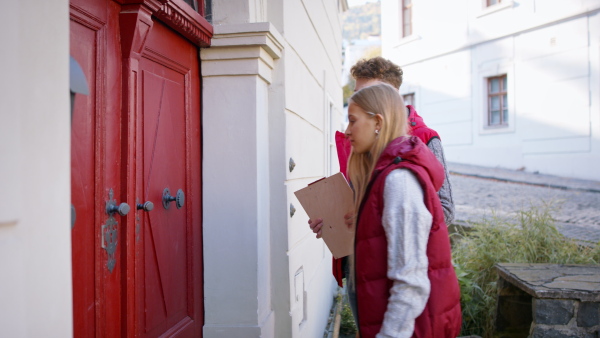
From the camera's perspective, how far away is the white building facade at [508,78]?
1249 centimetres

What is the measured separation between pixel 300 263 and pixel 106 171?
1.98 meters

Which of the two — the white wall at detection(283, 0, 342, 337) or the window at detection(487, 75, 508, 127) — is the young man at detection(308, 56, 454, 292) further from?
the window at detection(487, 75, 508, 127)

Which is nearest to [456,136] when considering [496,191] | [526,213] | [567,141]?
[567,141]

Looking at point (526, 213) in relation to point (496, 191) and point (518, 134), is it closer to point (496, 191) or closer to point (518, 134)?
point (496, 191)

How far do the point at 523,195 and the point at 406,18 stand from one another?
10.6m

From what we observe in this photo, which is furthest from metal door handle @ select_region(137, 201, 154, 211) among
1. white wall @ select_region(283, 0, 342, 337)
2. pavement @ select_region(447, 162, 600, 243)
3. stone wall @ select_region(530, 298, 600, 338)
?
pavement @ select_region(447, 162, 600, 243)

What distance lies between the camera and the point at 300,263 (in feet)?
12.1

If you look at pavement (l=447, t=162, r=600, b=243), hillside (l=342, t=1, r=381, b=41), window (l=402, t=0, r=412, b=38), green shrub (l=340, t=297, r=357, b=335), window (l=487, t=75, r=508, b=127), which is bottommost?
green shrub (l=340, t=297, r=357, b=335)

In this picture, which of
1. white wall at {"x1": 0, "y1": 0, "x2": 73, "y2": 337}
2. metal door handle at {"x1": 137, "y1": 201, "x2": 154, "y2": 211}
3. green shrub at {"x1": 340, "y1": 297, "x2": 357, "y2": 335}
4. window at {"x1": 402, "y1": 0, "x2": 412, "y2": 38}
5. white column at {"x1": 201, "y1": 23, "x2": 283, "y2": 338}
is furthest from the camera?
window at {"x1": 402, "y1": 0, "x2": 412, "y2": 38}

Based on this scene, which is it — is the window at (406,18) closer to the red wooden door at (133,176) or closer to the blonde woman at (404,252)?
the red wooden door at (133,176)

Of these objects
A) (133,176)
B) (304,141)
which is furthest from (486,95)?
(133,176)

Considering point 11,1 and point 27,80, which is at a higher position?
point 11,1

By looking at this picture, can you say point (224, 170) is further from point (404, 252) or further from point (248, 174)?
point (404, 252)

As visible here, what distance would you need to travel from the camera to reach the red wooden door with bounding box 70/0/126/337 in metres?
1.84
